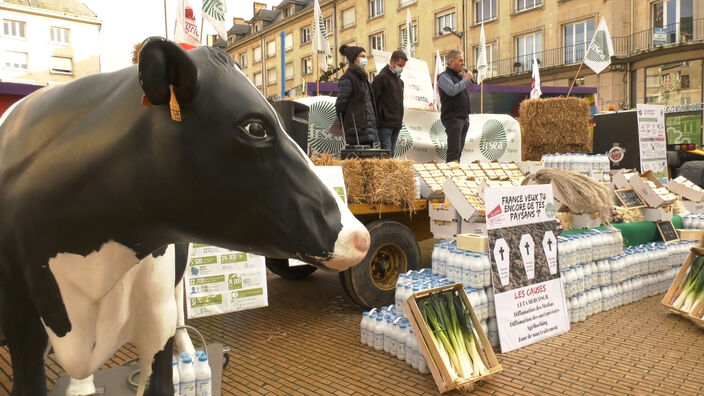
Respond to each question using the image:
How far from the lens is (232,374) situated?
11.7 feet

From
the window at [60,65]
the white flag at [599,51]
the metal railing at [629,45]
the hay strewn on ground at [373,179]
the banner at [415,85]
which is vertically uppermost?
the window at [60,65]

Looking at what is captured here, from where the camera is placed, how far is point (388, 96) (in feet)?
22.4

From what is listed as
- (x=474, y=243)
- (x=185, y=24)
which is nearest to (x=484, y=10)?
(x=185, y=24)

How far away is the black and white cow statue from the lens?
1132 mm

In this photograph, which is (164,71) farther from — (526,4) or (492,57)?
(492,57)

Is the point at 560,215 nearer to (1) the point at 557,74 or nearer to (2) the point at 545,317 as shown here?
(2) the point at 545,317

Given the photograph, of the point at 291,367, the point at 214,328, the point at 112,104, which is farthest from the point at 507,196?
the point at 112,104

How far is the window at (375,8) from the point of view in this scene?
36.9 meters

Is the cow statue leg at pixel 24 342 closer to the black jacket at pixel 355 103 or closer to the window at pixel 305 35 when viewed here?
the black jacket at pixel 355 103

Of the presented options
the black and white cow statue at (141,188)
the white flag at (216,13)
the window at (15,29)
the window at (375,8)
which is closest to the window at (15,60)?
the window at (15,29)

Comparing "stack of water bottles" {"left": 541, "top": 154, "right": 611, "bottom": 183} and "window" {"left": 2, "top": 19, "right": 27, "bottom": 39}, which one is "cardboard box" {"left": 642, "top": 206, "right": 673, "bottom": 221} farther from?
"window" {"left": 2, "top": 19, "right": 27, "bottom": 39}

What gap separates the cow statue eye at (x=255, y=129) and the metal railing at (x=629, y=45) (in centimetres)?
2872

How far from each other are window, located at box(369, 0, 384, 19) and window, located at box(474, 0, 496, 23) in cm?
743

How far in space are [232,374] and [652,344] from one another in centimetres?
320
